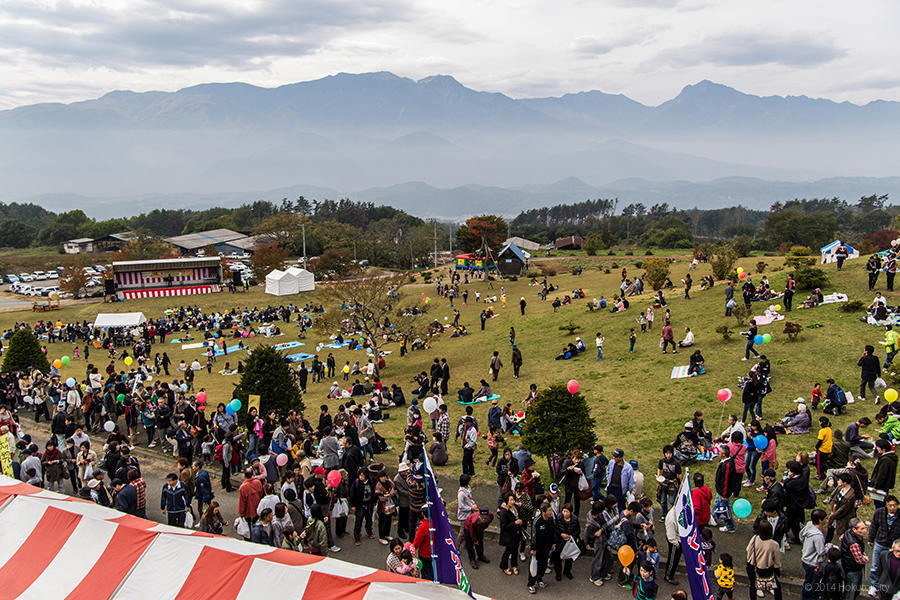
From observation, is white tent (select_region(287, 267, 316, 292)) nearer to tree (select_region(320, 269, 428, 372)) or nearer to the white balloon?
tree (select_region(320, 269, 428, 372))

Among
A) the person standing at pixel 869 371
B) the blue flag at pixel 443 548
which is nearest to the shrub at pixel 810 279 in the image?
the person standing at pixel 869 371

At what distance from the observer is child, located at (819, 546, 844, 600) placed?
7648 millimetres

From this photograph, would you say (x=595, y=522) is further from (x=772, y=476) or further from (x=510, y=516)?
(x=772, y=476)

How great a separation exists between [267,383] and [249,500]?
5.78 meters

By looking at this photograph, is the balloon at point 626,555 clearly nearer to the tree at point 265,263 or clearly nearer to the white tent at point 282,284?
the white tent at point 282,284

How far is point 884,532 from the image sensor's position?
821 centimetres

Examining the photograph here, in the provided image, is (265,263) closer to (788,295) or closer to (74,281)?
(74,281)

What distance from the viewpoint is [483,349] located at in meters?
28.5

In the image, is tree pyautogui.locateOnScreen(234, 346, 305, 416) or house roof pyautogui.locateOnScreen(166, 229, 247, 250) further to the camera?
house roof pyautogui.locateOnScreen(166, 229, 247, 250)

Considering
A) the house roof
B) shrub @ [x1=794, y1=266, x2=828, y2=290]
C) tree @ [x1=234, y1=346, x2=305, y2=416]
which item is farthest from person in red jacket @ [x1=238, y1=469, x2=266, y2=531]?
the house roof

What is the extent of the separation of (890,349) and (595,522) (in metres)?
12.2

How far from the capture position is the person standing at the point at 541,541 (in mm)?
8805

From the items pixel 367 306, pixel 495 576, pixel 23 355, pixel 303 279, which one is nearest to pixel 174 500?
pixel 495 576

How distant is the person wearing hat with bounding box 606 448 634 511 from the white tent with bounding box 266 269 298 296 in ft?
162
